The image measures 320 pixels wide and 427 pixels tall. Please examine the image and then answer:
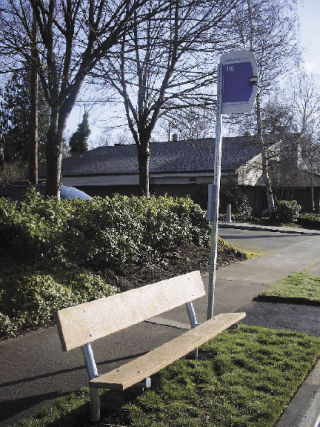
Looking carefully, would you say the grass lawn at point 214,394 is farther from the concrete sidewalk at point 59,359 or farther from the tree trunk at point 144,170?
the tree trunk at point 144,170

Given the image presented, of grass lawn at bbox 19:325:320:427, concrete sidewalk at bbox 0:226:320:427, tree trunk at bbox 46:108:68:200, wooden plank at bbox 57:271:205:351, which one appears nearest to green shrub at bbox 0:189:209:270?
tree trunk at bbox 46:108:68:200

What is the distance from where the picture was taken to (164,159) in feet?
105

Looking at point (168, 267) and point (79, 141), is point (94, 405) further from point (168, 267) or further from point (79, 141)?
point (79, 141)

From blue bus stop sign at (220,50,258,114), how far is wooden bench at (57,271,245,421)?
6.33ft

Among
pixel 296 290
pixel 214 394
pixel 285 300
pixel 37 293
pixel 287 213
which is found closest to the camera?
pixel 214 394

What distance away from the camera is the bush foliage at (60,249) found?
5535 millimetres

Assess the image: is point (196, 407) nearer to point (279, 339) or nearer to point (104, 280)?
point (279, 339)

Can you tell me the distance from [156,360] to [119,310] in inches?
22.4

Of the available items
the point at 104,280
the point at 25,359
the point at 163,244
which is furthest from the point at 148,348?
the point at 163,244

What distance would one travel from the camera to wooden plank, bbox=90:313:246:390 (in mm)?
2936

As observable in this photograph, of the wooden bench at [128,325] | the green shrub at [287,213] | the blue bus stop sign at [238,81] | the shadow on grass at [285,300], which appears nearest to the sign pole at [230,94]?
the blue bus stop sign at [238,81]

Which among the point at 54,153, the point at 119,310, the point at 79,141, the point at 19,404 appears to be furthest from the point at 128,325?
the point at 79,141

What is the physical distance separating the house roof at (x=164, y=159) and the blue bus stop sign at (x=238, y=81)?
21557 millimetres

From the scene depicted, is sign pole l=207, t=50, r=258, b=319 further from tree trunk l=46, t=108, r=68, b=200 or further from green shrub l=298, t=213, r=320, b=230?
green shrub l=298, t=213, r=320, b=230
